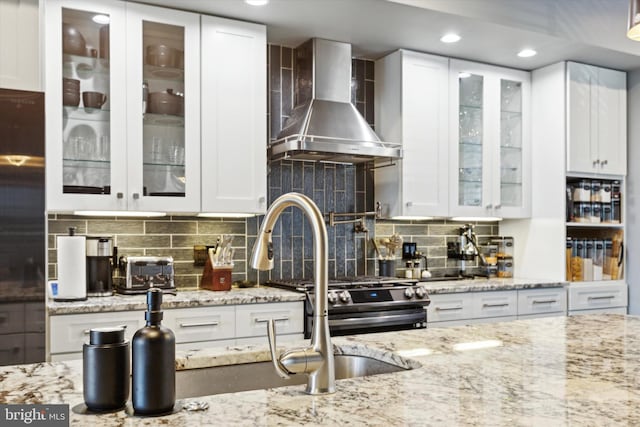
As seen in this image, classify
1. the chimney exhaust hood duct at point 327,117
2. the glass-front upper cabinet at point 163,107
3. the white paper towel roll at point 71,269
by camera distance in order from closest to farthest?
the white paper towel roll at point 71,269 < the glass-front upper cabinet at point 163,107 < the chimney exhaust hood duct at point 327,117

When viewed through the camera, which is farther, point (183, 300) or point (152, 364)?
point (183, 300)

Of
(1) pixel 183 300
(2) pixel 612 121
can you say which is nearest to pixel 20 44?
(1) pixel 183 300

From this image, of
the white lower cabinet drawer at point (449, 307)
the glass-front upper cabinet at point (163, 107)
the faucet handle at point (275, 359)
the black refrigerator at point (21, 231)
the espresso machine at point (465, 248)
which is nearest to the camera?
the faucet handle at point (275, 359)

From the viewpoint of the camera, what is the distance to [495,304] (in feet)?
12.8

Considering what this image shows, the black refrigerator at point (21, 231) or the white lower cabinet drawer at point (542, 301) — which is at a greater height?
the black refrigerator at point (21, 231)

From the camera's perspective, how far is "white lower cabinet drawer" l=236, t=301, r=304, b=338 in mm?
3092

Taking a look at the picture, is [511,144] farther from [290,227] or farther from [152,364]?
[152,364]

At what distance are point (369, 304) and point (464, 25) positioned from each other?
5.88 ft

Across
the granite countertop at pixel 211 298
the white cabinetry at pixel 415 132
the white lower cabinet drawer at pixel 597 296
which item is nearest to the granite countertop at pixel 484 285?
the granite countertop at pixel 211 298

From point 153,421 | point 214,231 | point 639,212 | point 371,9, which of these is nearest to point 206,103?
point 214,231

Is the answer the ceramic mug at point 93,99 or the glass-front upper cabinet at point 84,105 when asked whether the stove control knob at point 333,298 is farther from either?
the ceramic mug at point 93,99

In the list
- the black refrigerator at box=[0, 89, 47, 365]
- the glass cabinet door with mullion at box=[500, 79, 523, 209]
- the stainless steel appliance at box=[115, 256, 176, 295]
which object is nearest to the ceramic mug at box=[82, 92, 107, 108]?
the black refrigerator at box=[0, 89, 47, 365]

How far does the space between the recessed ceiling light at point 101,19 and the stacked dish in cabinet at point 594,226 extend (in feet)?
Result: 11.0

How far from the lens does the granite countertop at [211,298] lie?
9.00ft
